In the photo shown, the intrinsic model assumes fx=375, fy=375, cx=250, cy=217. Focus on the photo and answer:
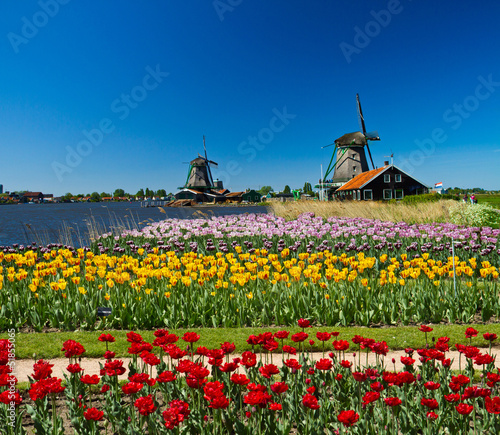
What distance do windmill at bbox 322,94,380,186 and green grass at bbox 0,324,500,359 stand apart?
45.9 m

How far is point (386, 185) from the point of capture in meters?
40.2

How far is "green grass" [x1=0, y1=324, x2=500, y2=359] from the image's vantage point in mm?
4605

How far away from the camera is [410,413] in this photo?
8.70 feet

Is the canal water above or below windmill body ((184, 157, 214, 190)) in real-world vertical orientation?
below

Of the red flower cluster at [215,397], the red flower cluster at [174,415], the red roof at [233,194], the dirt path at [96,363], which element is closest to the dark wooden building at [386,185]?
the dirt path at [96,363]

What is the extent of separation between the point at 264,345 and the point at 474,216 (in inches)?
615

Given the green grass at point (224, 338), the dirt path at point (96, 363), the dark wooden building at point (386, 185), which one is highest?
the dark wooden building at point (386, 185)

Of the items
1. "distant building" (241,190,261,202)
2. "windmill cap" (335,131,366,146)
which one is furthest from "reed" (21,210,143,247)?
"distant building" (241,190,261,202)

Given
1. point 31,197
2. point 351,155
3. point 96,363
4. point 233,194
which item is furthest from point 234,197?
point 31,197

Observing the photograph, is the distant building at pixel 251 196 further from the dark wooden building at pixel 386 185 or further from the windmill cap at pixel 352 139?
the dark wooden building at pixel 386 185

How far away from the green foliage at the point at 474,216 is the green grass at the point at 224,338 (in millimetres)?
11635

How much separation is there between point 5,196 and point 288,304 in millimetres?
188688

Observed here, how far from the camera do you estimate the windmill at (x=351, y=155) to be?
49562 mm

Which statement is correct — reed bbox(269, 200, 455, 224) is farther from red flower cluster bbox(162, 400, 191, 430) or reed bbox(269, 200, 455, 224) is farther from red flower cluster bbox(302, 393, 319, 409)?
red flower cluster bbox(162, 400, 191, 430)
